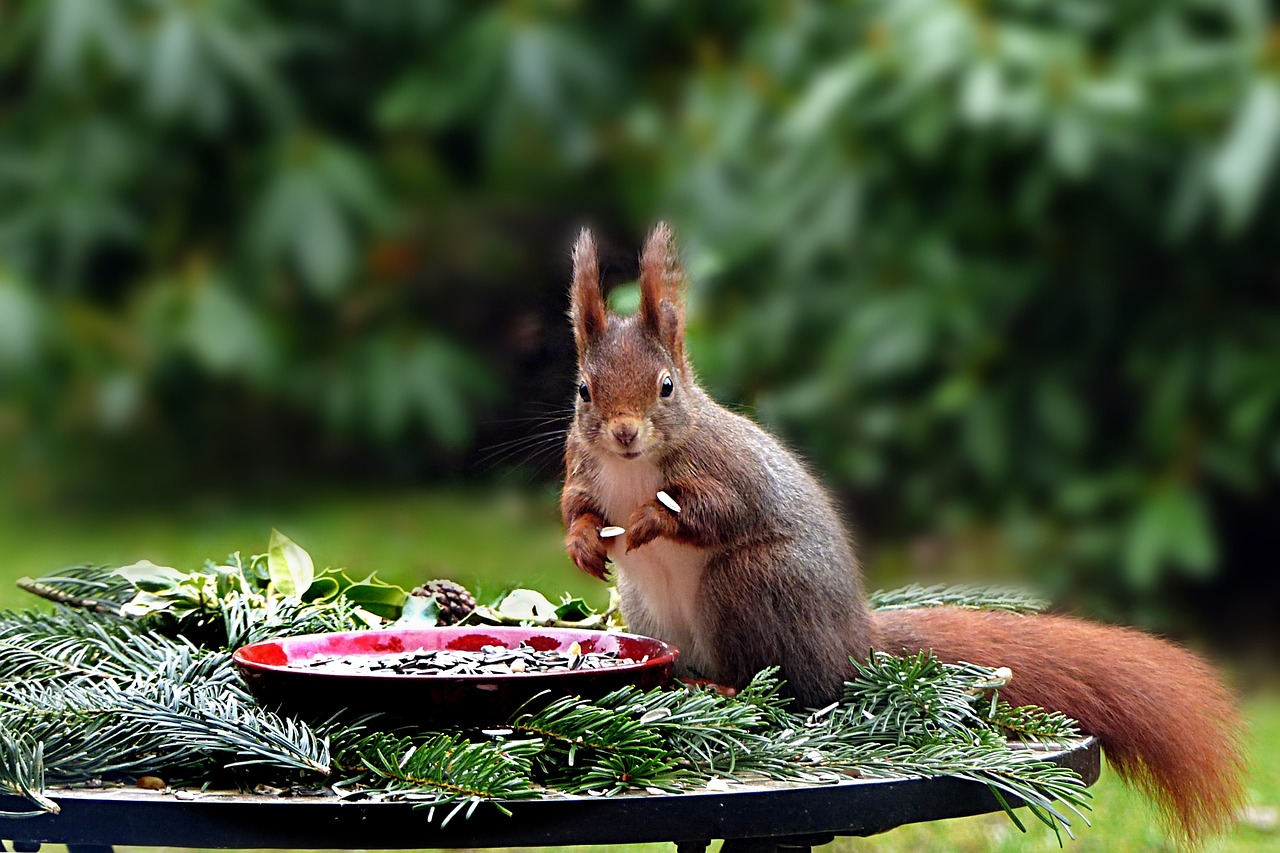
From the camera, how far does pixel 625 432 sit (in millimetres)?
1417

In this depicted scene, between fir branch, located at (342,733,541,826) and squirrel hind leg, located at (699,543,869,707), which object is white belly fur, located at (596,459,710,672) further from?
fir branch, located at (342,733,541,826)

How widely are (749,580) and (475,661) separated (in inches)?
9.7

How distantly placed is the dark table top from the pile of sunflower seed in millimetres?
164

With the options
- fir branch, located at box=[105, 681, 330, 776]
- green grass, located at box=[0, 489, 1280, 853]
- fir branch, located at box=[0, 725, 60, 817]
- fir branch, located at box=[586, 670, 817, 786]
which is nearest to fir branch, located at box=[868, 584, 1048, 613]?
green grass, located at box=[0, 489, 1280, 853]

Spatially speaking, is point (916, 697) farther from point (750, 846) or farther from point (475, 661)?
point (475, 661)

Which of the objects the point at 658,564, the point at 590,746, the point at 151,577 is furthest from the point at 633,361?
the point at 151,577

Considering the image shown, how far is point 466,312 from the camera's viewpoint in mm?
4426

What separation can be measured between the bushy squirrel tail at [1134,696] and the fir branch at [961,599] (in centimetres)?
27

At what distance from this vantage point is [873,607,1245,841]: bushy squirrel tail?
138cm

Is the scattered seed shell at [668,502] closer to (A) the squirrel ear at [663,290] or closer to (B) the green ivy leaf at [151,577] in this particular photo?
(A) the squirrel ear at [663,290]

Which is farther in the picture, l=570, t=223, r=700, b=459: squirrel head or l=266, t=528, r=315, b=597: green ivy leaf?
l=266, t=528, r=315, b=597: green ivy leaf

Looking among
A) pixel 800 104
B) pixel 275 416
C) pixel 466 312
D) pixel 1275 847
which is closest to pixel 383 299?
pixel 466 312

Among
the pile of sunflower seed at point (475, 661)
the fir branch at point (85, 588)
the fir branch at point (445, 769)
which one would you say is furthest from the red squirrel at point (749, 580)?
the fir branch at point (85, 588)

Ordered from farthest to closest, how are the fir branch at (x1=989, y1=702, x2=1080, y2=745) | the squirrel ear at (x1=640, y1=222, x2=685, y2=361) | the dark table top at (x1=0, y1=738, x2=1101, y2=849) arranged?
1. the squirrel ear at (x1=640, y1=222, x2=685, y2=361)
2. the fir branch at (x1=989, y1=702, x2=1080, y2=745)
3. the dark table top at (x1=0, y1=738, x2=1101, y2=849)
